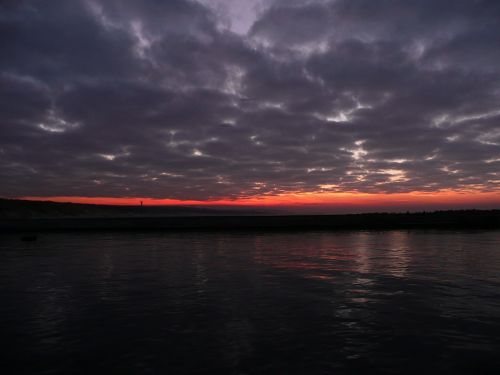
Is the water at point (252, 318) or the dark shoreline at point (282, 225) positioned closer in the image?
the water at point (252, 318)

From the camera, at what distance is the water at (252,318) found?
9.91 meters

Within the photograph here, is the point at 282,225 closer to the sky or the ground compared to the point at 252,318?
closer to the sky

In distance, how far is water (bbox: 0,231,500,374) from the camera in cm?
991

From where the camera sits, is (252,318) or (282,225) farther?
(282,225)

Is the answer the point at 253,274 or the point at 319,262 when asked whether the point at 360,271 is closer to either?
the point at 319,262

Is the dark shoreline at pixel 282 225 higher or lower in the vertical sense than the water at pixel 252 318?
higher

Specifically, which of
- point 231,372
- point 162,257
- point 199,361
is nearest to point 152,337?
point 199,361

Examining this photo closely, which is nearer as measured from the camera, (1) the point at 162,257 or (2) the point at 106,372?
(2) the point at 106,372

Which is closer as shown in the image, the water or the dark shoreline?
the water

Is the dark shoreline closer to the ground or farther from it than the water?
farther from it

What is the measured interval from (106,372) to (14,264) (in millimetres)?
22633

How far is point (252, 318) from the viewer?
13703 millimetres

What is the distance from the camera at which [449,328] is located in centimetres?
1245

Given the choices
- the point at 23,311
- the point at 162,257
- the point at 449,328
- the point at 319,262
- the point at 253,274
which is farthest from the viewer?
the point at 162,257
